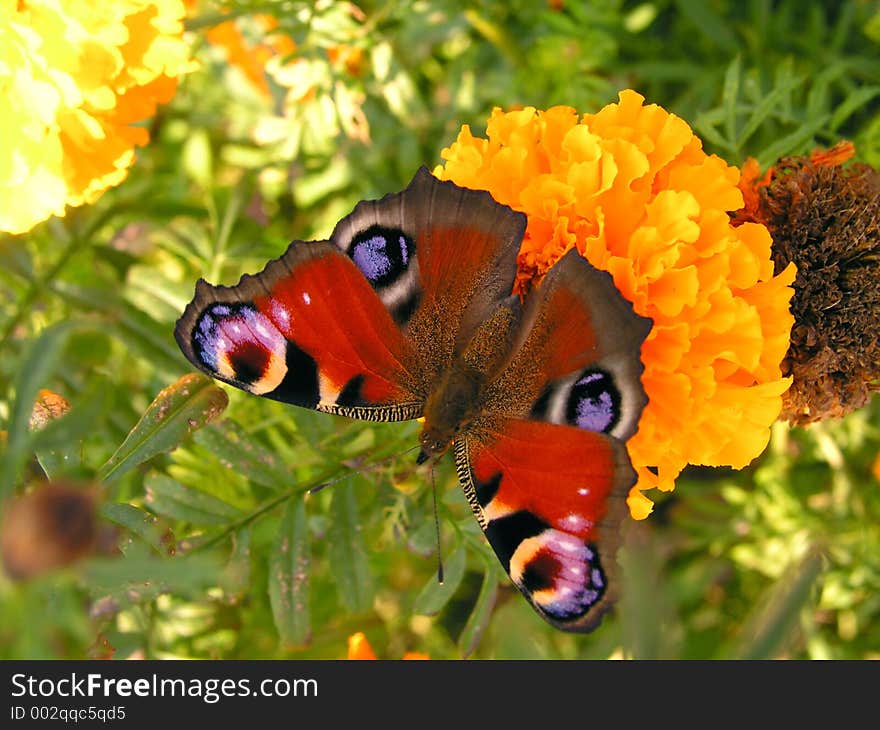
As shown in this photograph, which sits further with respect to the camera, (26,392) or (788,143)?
(788,143)

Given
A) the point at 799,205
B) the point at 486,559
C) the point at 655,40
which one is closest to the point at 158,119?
the point at 655,40

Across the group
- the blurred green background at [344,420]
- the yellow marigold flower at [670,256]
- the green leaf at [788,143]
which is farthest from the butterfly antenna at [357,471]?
the green leaf at [788,143]

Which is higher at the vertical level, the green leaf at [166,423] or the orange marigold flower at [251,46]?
the orange marigold flower at [251,46]

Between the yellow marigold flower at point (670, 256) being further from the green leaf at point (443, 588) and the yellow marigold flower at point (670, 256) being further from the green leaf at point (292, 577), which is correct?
the green leaf at point (292, 577)

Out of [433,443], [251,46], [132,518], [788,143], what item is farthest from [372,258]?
[251,46]

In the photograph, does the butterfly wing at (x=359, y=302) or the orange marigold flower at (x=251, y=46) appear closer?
the butterfly wing at (x=359, y=302)

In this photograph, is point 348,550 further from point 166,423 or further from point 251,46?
point 251,46

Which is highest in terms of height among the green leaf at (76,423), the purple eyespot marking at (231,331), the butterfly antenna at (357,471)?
the green leaf at (76,423)
